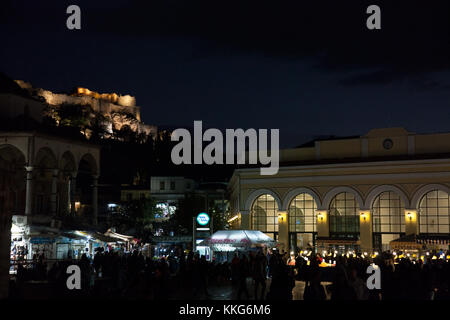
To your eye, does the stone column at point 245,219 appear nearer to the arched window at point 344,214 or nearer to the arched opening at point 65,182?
the arched window at point 344,214

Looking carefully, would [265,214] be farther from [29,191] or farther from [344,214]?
[29,191]

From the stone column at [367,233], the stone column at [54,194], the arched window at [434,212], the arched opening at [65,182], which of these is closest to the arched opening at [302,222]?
the stone column at [367,233]

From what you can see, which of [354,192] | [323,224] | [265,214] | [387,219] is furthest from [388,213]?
[265,214]

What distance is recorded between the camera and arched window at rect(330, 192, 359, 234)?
38.1m

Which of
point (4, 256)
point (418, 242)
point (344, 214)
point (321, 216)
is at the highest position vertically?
point (344, 214)

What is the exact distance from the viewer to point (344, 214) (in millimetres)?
38281

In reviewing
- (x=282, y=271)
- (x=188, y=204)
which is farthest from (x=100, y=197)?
(x=282, y=271)

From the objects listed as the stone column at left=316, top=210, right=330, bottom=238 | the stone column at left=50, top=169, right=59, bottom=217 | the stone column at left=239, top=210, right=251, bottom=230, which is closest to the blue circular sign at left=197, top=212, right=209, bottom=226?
the stone column at left=239, top=210, right=251, bottom=230

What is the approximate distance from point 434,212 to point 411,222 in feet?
4.80

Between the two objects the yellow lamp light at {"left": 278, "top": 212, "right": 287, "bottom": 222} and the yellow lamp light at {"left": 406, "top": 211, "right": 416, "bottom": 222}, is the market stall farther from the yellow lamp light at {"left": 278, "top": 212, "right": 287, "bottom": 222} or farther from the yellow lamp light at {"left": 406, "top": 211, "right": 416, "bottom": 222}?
the yellow lamp light at {"left": 406, "top": 211, "right": 416, "bottom": 222}

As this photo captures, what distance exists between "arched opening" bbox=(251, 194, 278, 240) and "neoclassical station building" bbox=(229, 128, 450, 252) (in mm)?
66

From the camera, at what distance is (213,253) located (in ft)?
117

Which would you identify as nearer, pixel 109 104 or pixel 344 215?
pixel 344 215

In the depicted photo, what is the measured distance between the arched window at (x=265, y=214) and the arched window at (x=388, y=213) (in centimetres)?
655
